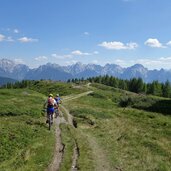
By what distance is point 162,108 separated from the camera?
182ft

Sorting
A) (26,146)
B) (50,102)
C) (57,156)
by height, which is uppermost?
(50,102)

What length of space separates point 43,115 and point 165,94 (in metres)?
120

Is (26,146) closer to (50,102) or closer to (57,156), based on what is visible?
(57,156)

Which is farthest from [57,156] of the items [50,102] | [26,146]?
[50,102]

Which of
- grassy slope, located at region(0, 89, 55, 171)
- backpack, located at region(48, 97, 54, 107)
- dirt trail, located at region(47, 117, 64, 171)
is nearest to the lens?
dirt trail, located at region(47, 117, 64, 171)

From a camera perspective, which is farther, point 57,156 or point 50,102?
point 50,102

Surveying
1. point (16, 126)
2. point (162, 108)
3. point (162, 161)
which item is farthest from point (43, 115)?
point (162, 108)

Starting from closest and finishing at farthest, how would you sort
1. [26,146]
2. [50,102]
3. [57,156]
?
[57,156] < [26,146] < [50,102]

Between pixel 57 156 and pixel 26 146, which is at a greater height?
pixel 57 156

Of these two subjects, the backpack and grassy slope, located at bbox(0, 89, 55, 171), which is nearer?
grassy slope, located at bbox(0, 89, 55, 171)

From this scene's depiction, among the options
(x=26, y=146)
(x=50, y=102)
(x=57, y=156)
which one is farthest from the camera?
(x=50, y=102)

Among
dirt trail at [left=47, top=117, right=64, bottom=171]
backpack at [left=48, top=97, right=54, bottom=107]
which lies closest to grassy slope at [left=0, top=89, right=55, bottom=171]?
dirt trail at [left=47, top=117, right=64, bottom=171]

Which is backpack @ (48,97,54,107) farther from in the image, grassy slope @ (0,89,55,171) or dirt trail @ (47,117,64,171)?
dirt trail @ (47,117,64,171)

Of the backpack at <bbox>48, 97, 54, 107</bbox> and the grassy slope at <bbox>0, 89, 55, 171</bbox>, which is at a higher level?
the backpack at <bbox>48, 97, 54, 107</bbox>
